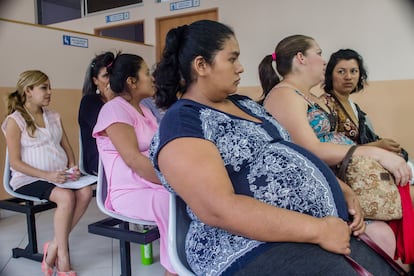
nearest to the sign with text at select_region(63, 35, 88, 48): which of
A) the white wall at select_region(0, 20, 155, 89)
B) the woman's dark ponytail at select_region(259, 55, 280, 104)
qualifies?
the white wall at select_region(0, 20, 155, 89)

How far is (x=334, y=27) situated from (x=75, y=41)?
2565 millimetres

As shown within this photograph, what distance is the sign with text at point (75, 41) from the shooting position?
3.80 meters

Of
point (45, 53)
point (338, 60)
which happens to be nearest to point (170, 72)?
point (338, 60)

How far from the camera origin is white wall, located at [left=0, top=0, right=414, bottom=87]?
3.60 metres

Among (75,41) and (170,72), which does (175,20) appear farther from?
(170,72)

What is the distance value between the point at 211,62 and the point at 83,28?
524cm

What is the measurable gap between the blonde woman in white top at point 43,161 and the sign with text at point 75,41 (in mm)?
1505

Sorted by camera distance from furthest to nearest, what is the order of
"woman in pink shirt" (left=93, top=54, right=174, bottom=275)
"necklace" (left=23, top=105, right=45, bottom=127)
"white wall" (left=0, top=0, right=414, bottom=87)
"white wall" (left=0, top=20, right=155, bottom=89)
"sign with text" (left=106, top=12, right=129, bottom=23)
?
"sign with text" (left=106, top=12, right=129, bottom=23) < "white wall" (left=0, top=0, right=414, bottom=87) < "white wall" (left=0, top=20, right=155, bottom=89) < "necklace" (left=23, top=105, right=45, bottom=127) < "woman in pink shirt" (left=93, top=54, right=174, bottom=275)

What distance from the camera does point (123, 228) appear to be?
183 cm

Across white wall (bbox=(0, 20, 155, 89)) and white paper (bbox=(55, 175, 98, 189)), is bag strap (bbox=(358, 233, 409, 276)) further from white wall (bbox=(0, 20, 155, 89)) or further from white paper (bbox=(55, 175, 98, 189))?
white wall (bbox=(0, 20, 155, 89))

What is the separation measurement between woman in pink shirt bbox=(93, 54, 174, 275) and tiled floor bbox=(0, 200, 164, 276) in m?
0.72

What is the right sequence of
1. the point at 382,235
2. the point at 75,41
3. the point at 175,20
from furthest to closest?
the point at 175,20 → the point at 75,41 → the point at 382,235

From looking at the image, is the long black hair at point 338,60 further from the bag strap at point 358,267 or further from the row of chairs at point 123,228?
the bag strap at point 358,267

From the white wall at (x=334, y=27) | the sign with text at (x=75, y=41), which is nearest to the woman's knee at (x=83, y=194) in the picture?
the white wall at (x=334, y=27)
